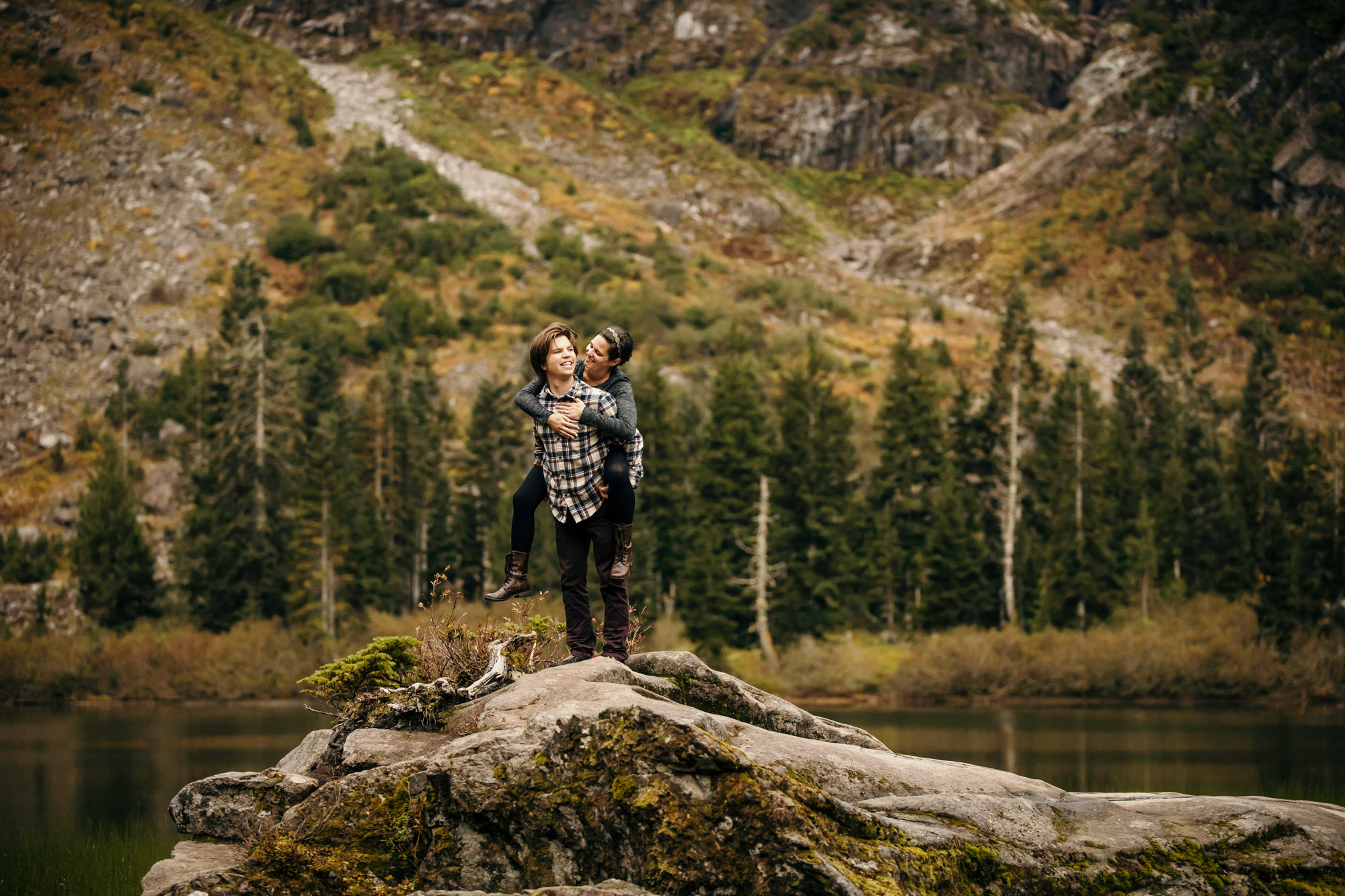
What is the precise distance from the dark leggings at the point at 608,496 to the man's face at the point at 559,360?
74 cm

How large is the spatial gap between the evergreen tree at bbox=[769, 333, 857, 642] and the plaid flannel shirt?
39846 millimetres

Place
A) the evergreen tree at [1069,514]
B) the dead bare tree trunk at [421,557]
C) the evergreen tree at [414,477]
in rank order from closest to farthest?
1. the evergreen tree at [1069,514]
2. the dead bare tree trunk at [421,557]
3. the evergreen tree at [414,477]

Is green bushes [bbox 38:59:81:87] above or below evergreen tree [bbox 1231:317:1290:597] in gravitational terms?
above

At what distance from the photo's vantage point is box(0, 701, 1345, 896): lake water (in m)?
16.2

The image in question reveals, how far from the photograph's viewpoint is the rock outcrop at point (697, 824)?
22.8 feet

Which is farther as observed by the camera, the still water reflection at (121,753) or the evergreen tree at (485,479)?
the evergreen tree at (485,479)

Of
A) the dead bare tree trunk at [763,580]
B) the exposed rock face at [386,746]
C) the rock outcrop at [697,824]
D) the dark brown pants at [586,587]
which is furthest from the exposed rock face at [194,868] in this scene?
the dead bare tree trunk at [763,580]

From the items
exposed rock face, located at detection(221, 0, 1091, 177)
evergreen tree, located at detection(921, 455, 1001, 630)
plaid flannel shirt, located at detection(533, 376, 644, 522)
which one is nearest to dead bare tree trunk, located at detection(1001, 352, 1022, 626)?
evergreen tree, located at detection(921, 455, 1001, 630)

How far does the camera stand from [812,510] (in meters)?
52.9

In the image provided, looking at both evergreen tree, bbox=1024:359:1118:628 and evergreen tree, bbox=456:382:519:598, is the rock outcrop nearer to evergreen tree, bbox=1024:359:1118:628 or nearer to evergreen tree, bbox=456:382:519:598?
evergreen tree, bbox=1024:359:1118:628

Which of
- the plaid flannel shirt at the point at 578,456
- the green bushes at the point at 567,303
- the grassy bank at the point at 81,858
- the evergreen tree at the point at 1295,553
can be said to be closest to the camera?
the plaid flannel shirt at the point at 578,456

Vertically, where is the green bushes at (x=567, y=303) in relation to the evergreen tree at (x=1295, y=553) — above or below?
above

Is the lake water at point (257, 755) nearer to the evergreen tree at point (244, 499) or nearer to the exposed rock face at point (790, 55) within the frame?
the evergreen tree at point (244, 499)

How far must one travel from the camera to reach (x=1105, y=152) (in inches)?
4599
